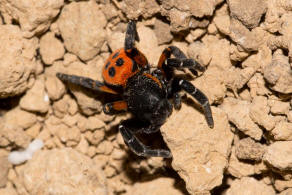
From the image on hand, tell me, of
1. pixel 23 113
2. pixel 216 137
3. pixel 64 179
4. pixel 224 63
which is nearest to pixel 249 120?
pixel 216 137

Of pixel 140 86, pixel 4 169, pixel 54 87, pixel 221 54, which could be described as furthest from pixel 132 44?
pixel 4 169

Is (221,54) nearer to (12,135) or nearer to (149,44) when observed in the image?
(149,44)

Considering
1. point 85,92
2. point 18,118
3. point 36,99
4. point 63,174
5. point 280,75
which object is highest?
point 280,75

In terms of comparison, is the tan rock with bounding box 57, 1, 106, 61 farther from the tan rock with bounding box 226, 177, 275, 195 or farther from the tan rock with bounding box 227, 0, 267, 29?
the tan rock with bounding box 226, 177, 275, 195

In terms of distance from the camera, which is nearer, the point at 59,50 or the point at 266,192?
the point at 266,192

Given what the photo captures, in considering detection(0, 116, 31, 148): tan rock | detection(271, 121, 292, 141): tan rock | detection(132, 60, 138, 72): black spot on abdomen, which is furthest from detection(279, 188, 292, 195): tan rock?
detection(0, 116, 31, 148): tan rock

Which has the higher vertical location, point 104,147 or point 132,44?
point 132,44

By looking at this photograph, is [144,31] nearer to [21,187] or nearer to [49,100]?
[49,100]
